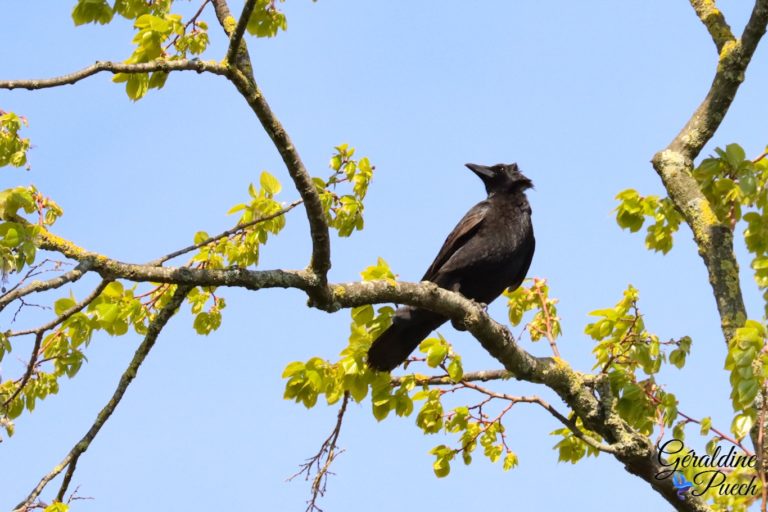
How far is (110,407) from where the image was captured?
4.73 metres

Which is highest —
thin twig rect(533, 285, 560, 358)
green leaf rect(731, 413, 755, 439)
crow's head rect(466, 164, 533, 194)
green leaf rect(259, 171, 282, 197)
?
crow's head rect(466, 164, 533, 194)

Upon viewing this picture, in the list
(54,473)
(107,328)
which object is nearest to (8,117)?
(107,328)

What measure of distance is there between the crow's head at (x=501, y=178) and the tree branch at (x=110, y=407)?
12.7ft

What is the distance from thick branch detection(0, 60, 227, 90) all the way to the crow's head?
4208mm

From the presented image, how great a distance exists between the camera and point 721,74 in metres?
5.82

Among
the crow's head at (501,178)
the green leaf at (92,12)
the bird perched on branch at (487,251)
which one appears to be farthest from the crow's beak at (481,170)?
the green leaf at (92,12)

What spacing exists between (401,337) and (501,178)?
105 inches

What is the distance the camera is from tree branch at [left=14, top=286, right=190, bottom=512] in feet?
14.6

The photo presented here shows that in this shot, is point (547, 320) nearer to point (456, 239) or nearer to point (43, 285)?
point (456, 239)

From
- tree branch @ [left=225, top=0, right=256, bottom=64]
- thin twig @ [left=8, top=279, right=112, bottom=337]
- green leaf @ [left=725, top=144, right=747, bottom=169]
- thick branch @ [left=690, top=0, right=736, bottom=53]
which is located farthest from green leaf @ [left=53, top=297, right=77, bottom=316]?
thick branch @ [left=690, top=0, right=736, bottom=53]

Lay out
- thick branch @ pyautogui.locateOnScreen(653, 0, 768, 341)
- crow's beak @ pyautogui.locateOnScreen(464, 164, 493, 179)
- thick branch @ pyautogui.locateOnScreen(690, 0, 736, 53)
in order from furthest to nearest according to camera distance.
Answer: crow's beak @ pyautogui.locateOnScreen(464, 164, 493, 179)
thick branch @ pyautogui.locateOnScreen(690, 0, 736, 53)
thick branch @ pyautogui.locateOnScreen(653, 0, 768, 341)

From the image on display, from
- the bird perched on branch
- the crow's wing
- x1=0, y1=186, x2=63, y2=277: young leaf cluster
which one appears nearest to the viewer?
x1=0, y1=186, x2=63, y2=277: young leaf cluster

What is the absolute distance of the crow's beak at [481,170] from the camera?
8406 millimetres

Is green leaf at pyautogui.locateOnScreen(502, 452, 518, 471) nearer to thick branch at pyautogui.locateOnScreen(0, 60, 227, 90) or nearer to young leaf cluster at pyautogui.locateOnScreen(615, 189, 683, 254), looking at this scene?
young leaf cluster at pyautogui.locateOnScreen(615, 189, 683, 254)
